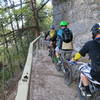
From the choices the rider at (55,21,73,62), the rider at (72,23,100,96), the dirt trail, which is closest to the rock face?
the rider at (55,21,73,62)

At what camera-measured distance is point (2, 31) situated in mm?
21562

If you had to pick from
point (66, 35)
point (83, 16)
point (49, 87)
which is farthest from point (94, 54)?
point (83, 16)

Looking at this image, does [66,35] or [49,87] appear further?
[66,35]

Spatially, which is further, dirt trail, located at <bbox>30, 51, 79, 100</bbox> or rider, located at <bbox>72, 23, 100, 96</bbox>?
dirt trail, located at <bbox>30, 51, 79, 100</bbox>

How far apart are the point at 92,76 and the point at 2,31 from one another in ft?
57.6

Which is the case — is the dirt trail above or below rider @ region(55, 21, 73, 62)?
below

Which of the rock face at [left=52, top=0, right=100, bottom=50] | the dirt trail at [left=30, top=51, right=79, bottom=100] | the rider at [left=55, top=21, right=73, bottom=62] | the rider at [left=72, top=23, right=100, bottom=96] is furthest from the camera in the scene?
the rock face at [left=52, top=0, right=100, bottom=50]

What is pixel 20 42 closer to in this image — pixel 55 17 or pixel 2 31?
pixel 2 31

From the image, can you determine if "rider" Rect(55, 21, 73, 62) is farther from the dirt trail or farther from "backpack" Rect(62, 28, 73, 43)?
the dirt trail

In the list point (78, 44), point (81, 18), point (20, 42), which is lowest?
point (20, 42)

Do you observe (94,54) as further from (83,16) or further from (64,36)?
(83,16)

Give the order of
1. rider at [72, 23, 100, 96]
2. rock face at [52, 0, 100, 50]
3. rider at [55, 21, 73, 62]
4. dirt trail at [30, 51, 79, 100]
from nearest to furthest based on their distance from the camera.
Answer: rider at [72, 23, 100, 96] → dirt trail at [30, 51, 79, 100] → rider at [55, 21, 73, 62] → rock face at [52, 0, 100, 50]

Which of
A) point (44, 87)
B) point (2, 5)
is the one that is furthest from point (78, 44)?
point (2, 5)

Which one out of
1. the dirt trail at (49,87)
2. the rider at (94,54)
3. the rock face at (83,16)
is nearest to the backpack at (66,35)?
the dirt trail at (49,87)
